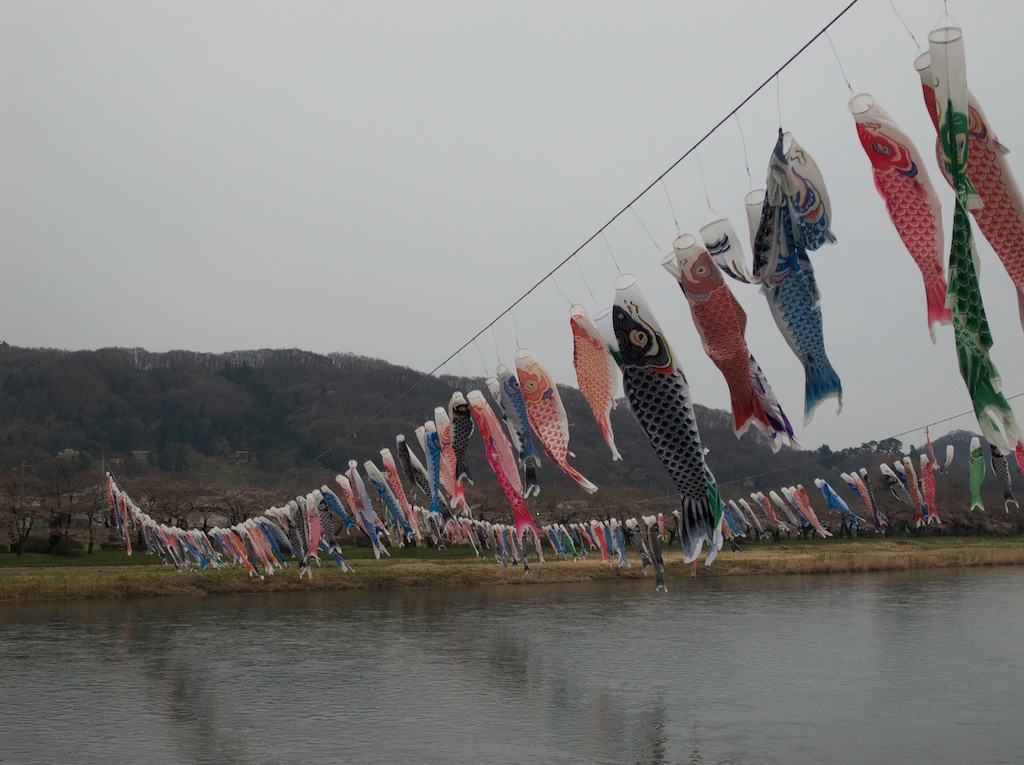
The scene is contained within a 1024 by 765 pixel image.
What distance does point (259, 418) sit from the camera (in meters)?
106

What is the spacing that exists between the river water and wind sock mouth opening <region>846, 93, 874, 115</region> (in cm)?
867

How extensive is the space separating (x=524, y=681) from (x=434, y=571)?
18.3 meters

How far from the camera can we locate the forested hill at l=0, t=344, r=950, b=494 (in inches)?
3236

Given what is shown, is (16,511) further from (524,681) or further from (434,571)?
(524,681)

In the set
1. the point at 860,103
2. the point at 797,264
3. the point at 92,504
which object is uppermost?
the point at 860,103

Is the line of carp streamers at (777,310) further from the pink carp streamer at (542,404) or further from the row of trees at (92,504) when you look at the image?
the row of trees at (92,504)

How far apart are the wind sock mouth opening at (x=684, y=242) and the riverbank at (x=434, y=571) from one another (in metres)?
27.8

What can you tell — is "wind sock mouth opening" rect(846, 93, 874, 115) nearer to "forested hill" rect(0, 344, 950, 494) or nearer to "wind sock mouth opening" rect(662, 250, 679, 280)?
"wind sock mouth opening" rect(662, 250, 679, 280)

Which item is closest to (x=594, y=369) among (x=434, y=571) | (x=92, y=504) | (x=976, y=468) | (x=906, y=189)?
(x=906, y=189)

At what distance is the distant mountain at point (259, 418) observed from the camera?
8019cm

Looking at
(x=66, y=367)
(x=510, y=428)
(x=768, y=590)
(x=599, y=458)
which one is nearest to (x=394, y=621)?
(x=768, y=590)

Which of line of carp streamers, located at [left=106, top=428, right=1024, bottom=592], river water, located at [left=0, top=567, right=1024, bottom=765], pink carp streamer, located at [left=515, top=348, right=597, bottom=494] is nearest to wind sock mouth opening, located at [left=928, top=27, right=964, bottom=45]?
pink carp streamer, located at [left=515, top=348, right=597, bottom=494]

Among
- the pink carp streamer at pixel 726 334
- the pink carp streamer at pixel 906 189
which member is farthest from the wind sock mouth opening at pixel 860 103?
the pink carp streamer at pixel 726 334

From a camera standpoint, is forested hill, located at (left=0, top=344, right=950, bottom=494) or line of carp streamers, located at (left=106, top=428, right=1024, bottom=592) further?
forested hill, located at (left=0, top=344, right=950, bottom=494)
